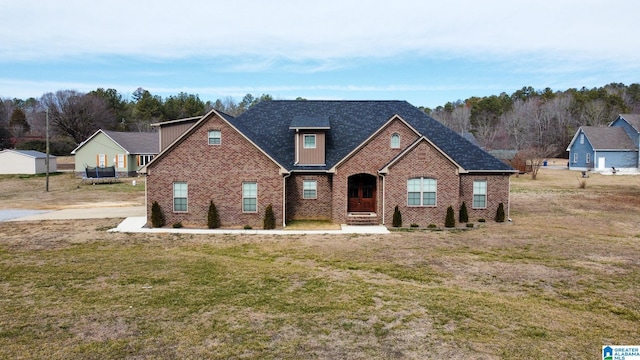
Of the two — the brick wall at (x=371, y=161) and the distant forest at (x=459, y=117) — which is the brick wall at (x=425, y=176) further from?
the distant forest at (x=459, y=117)

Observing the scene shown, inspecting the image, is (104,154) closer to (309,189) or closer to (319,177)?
(309,189)

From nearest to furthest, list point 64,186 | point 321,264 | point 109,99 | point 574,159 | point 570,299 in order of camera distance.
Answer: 1. point 570,299
2. point 321,264
3. point 64,186
4. point 574,159
5. point 109,99

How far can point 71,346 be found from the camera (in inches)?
362

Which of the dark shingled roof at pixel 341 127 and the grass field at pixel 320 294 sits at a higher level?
the dark shingled roof at pixel 341 127

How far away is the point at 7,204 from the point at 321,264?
28.6m

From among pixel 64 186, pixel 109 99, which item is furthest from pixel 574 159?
pixel 109 99

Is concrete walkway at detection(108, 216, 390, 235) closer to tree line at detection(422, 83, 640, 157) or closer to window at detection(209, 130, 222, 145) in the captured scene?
window at detection(209, 130, 222, 145)

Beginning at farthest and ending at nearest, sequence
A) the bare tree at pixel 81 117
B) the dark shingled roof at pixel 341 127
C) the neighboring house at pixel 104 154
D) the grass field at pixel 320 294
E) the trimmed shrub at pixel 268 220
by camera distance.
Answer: the bare tree at pixel 81 117, the neighboring house at pixel 104 154, the dark shingled roof at pixel 341 127, the trimmed shrub at pixel 268 220, the grass field at pixel 320 294

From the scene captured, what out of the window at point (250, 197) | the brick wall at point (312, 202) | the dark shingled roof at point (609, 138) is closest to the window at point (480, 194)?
the brick wall at point (312, 202)

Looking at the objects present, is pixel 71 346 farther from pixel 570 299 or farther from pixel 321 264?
pixel 570 299

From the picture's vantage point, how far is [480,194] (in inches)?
997

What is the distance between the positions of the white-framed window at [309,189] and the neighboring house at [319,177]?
0.06 metres

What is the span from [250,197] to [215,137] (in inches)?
147

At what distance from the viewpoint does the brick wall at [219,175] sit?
23672 millimetres
